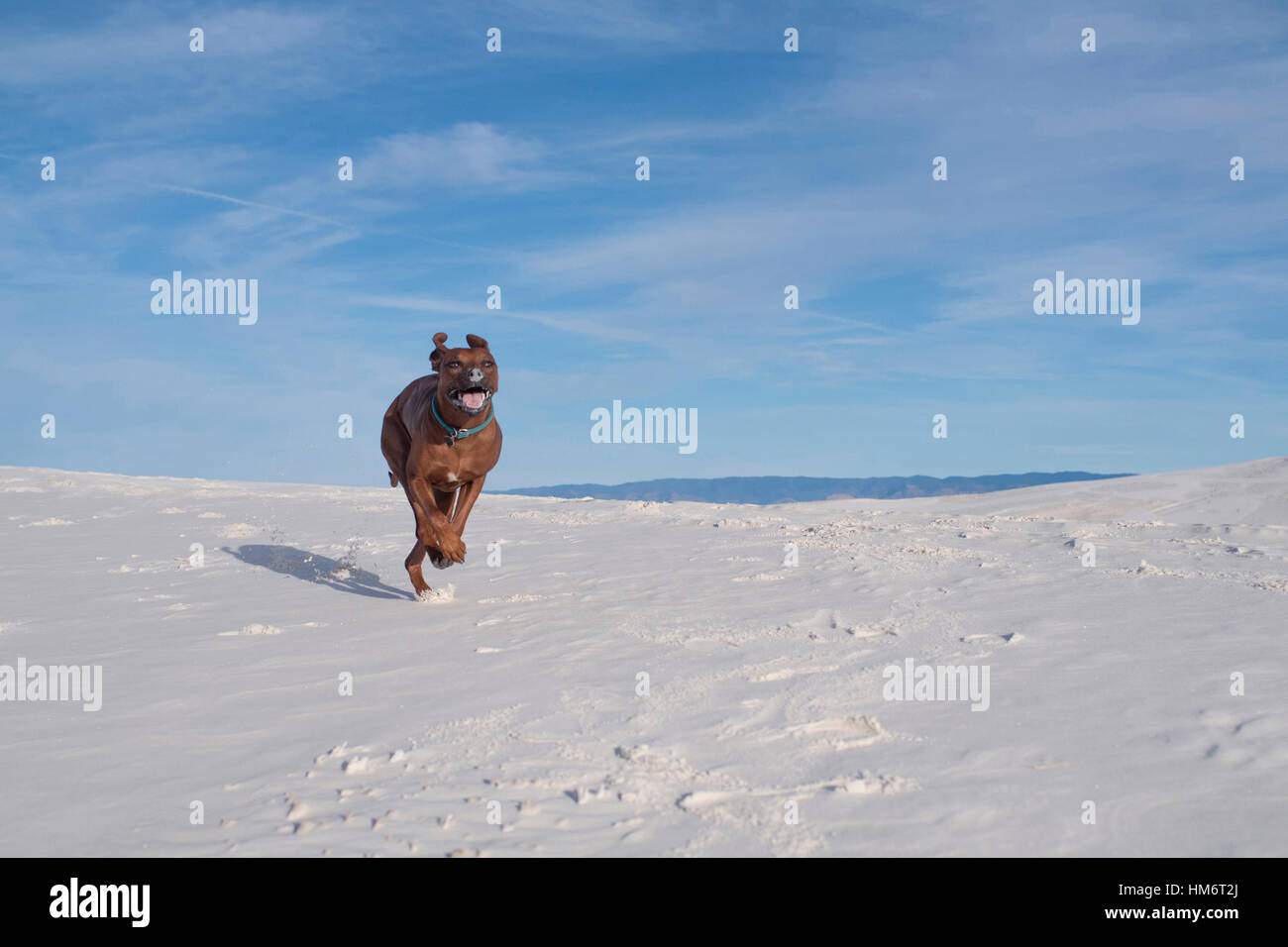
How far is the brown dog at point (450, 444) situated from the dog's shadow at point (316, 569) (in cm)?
76

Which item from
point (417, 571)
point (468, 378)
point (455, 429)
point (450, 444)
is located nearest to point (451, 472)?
point (450, 444)

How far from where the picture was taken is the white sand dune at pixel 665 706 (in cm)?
335

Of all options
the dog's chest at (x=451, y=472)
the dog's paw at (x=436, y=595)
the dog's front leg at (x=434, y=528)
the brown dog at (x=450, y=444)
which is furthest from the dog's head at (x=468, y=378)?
the dog's paw at (x=436, y=595)

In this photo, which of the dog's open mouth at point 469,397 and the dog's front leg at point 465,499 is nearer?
the dog's open mouth at point 469,397

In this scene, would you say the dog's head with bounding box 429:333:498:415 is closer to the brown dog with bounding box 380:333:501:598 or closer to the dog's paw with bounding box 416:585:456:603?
the brown dog with bounding box 380:333:501:598

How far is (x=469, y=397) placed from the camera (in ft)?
23.3

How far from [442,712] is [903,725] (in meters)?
2.25

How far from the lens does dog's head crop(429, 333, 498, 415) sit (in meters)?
7.07

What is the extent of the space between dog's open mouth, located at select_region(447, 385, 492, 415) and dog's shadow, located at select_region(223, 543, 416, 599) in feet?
6.82

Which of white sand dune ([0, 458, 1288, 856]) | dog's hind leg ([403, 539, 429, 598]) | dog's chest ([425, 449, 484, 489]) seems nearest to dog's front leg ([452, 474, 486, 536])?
dog's chest ([425, 449, 484, 489])

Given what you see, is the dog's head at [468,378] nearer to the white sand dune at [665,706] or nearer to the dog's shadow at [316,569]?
the white sand dune at [665,706]

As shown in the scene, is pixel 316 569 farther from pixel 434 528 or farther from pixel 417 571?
pixel 434 528
